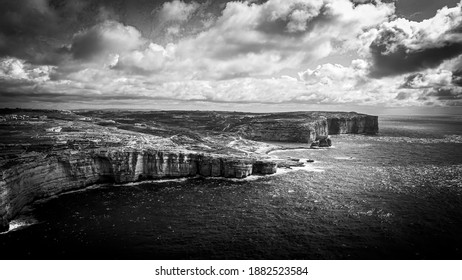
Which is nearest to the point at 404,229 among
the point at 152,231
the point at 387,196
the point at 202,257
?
the point at 387,196

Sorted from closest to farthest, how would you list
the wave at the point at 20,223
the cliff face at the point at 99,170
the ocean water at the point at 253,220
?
1. the ocean water at the point at 253,220
2. the wave at the point at 20,223
3. the cliff face at the point at 99,170

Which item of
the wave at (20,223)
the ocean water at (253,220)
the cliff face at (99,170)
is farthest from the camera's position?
the cliff face at (99,170)

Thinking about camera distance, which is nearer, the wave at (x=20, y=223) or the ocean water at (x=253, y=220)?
the ocean water at (x=253, y=220)

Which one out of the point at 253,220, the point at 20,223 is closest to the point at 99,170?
the point at 20,223

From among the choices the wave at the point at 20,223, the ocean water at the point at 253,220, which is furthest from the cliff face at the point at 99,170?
the ocean water at the point at 253,220

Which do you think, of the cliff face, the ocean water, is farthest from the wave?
the cliff face

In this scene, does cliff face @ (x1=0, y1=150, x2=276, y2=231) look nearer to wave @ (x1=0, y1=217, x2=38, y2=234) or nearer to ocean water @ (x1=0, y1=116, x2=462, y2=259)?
wave @ (x1=0, y1=217, x2=38, y2=234)

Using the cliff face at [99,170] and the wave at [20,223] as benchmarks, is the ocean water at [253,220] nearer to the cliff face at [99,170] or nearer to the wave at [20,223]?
the wave at [20,223]
